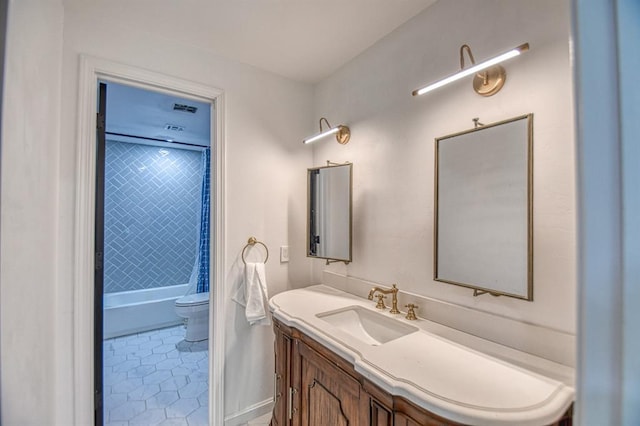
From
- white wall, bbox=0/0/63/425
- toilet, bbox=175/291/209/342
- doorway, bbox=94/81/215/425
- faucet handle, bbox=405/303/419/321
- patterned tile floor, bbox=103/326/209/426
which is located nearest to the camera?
white wall, bbox=0/0/63/425

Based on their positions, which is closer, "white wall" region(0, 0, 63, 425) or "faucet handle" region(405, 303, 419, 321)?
"white wall" region(0, 0, 63, 425)

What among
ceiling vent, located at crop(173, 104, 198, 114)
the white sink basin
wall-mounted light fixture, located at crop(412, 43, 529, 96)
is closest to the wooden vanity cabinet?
the white sink basin

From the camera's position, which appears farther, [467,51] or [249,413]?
[249,413]

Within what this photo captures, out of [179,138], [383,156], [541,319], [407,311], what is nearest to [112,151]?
[179,138]

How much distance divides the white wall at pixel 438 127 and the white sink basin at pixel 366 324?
0.20 m

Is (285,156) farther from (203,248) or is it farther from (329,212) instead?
(203,248)

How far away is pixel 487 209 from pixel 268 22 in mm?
1430

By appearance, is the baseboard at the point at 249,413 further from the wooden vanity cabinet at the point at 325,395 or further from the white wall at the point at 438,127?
the white wall at the point at 438,127

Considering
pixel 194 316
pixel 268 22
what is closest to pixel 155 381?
pixel 194 316

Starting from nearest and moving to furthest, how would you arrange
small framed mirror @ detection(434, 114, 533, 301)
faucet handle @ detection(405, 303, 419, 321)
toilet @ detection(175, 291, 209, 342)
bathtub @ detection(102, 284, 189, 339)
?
small framed mirror @ detection(434, 114, 533, 301), faucet handle @ detection(405, 303, 419, 321), toilet @ detection(175, 291, 209, 342), bathtub @ detection(102, 284, 189, 339)

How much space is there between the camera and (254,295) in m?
1.82

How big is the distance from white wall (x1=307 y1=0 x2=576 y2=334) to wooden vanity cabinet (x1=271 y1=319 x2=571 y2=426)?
1.64 ft

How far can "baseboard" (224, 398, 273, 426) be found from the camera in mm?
1825

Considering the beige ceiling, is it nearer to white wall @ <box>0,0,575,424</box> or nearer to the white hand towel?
white wall @ <box>0,0,575,424</box>
